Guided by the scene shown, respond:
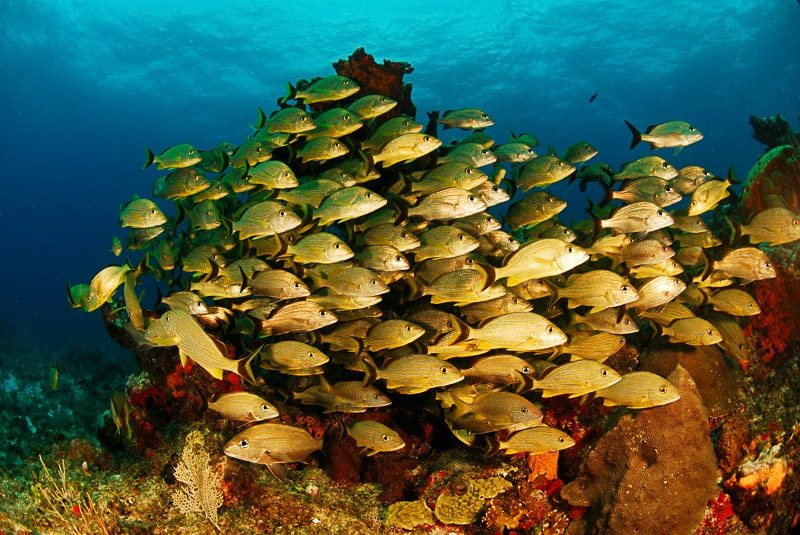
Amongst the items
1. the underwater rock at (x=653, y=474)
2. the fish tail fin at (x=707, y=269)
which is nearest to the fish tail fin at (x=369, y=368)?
the underwater rock at (x=653, y=474)

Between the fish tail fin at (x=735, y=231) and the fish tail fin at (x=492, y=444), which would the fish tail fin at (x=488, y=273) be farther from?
the fish tail fin at (x=735, y=231)

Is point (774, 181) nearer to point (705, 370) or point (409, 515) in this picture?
point (705, 370)

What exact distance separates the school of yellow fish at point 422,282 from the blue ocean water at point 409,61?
1064 inches

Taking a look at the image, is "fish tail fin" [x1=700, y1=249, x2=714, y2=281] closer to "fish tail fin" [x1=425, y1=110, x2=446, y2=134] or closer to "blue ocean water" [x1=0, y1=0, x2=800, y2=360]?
"fish tail fin" [x1=425, y1=110, x2=446, y2=134]

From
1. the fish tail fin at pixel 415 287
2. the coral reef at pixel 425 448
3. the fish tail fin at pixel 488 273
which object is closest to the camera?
the fish tail fin at pixel 488 273

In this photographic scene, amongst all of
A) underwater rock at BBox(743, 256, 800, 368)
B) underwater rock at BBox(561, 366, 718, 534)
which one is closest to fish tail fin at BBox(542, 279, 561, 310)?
underwater rock at BBox(561, 366, 718, 534)

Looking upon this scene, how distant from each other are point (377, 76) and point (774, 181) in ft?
21.9

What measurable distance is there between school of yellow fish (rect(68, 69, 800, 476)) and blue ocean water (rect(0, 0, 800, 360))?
27.0 m

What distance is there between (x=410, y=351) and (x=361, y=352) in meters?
0.51

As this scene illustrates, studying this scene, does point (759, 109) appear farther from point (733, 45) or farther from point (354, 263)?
point (354, 263)

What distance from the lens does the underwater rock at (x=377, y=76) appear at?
8.37 metres

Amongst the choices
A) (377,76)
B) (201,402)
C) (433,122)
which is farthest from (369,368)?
(377,76)

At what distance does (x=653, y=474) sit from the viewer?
4.82m

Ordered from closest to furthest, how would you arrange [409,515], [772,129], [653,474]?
[653,474], [409,515], [772,129]
